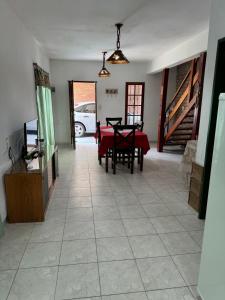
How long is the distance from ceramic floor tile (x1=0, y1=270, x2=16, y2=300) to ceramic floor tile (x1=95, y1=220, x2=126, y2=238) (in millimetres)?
864

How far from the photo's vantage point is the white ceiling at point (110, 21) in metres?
2.67

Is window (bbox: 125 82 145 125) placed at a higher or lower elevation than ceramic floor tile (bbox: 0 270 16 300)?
higher

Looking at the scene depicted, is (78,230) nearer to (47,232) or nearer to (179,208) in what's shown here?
(47,232)

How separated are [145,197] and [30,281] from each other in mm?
1932

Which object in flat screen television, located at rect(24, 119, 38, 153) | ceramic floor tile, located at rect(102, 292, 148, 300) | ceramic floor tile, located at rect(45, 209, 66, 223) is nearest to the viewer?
ceramic floor tile, located at rect(102, 292, 148, 300)

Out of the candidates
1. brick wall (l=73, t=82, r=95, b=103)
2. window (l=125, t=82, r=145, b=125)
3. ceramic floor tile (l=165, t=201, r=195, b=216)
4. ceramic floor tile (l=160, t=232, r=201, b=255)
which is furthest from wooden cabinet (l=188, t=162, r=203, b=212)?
brick wall (l=73, t=82, r=95, b=103)

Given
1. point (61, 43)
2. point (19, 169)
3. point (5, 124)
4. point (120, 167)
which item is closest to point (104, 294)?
point (19, 169)

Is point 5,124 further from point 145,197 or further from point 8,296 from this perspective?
point 145,197

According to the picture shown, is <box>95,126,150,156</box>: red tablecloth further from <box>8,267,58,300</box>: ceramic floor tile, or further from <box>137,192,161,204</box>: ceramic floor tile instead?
<box>8,267,58,300</box>: ceramic floor tile

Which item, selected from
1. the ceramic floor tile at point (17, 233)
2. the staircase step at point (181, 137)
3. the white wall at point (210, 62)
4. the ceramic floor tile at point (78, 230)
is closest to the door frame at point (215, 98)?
the white wall at point (210, 62)

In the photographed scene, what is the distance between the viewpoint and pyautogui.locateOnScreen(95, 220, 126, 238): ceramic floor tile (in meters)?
2.31

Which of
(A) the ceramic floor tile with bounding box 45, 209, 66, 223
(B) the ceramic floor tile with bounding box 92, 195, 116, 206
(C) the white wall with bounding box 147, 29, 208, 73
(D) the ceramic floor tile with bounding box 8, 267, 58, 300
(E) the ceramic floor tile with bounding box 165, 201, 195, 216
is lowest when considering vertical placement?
(D) the ceramic floor tile with bounding box 8, 267, 58, 300

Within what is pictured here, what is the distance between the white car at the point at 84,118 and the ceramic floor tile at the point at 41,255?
6188mm

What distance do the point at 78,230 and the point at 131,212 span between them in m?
0.75
